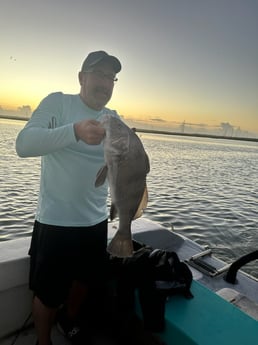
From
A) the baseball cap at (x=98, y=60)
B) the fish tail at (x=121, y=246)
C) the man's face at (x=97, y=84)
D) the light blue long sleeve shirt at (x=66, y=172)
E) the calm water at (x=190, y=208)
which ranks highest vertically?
the baseball cap at (x=98, y=60)

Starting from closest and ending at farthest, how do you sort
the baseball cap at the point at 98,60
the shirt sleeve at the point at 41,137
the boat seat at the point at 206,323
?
the shirt sleeve at the point at 41,137 → the boat seat at the point at 206,323 → the baseball cap at the point at 98,60

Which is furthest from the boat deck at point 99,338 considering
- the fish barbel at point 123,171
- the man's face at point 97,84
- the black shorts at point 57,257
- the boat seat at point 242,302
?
the man's face at point 97,84

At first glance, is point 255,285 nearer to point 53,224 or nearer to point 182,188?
point 53,224

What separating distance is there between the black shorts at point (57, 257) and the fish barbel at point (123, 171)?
0.51 metres

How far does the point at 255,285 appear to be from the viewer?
12.4ft

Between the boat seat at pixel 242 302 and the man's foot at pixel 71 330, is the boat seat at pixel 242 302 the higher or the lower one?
the higher one

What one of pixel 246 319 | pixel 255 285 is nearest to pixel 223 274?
pixel 255 285

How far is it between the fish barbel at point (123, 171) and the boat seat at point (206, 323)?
0.86 metres

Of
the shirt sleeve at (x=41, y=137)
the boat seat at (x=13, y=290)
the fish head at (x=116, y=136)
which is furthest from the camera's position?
the boat seat at (x=13, y=290)

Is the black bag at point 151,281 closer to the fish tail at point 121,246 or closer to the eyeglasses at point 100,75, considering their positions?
the fish tail at point 121,246

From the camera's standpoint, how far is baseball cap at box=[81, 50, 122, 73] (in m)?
2.49

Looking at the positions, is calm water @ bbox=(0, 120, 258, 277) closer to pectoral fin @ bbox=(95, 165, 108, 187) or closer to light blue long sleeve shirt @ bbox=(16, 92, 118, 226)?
light blue long sleeve shirt @ bbox=(16, 92, 118, 226)

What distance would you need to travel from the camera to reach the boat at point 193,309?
2418mm

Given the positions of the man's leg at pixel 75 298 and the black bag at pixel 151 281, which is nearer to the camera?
the black bag at pixel 151 281
